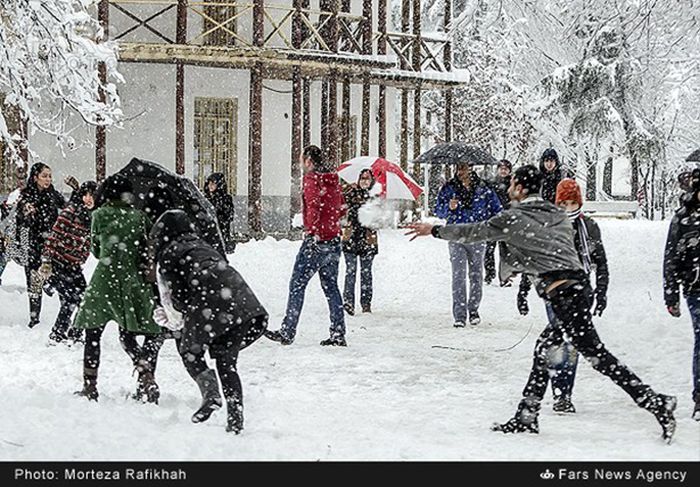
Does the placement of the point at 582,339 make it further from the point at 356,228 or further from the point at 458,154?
the point at 458,154

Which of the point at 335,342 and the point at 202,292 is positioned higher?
the point at 202,292

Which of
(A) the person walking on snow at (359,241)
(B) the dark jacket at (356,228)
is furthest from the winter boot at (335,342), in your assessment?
(B) the dark jacket at (356,228)

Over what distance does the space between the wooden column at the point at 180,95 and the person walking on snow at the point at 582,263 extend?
14.9 metres

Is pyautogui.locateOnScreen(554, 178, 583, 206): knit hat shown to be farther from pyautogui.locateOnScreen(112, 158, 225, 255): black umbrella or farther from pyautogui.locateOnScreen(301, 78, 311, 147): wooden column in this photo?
→ pyautogui.locateOnScreen(301, 78, 311, 147): wooden column

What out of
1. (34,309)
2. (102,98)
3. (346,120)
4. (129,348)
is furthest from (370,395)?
(346,120)

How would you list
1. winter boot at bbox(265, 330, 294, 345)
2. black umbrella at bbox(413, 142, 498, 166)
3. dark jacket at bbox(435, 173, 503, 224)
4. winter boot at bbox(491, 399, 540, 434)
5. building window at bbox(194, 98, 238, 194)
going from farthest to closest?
building window at bbox(194, 98, 238, 194)
black umbrella at bbox(413, 142, 498, 166)
dark jacket at bbox(435, 173, 503, 224)
winter boot at bbox(265, 330, 294, 345)
winter boot at bbox(491, 399, 540, 434)

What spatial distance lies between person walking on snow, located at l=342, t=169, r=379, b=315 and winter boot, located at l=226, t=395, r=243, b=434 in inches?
274

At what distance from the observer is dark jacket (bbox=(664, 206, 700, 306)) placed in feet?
26.9

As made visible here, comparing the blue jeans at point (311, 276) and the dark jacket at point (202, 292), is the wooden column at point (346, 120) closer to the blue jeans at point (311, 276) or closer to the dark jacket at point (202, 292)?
the blue jeans at point (311, 276)

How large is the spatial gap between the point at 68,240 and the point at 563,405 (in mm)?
5732

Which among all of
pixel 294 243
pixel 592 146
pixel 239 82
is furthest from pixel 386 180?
pixel 592 146

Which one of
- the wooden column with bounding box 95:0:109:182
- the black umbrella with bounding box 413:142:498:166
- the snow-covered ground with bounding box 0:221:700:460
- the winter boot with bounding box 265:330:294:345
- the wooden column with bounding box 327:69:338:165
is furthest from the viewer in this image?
the wooden column with bounding box 327:69:338:165

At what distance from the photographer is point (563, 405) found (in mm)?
8508

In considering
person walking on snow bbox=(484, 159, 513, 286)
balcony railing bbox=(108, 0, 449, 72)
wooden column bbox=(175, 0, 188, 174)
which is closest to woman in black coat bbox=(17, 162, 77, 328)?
person walking on snow bbox=(484, 159, 513, 286)
